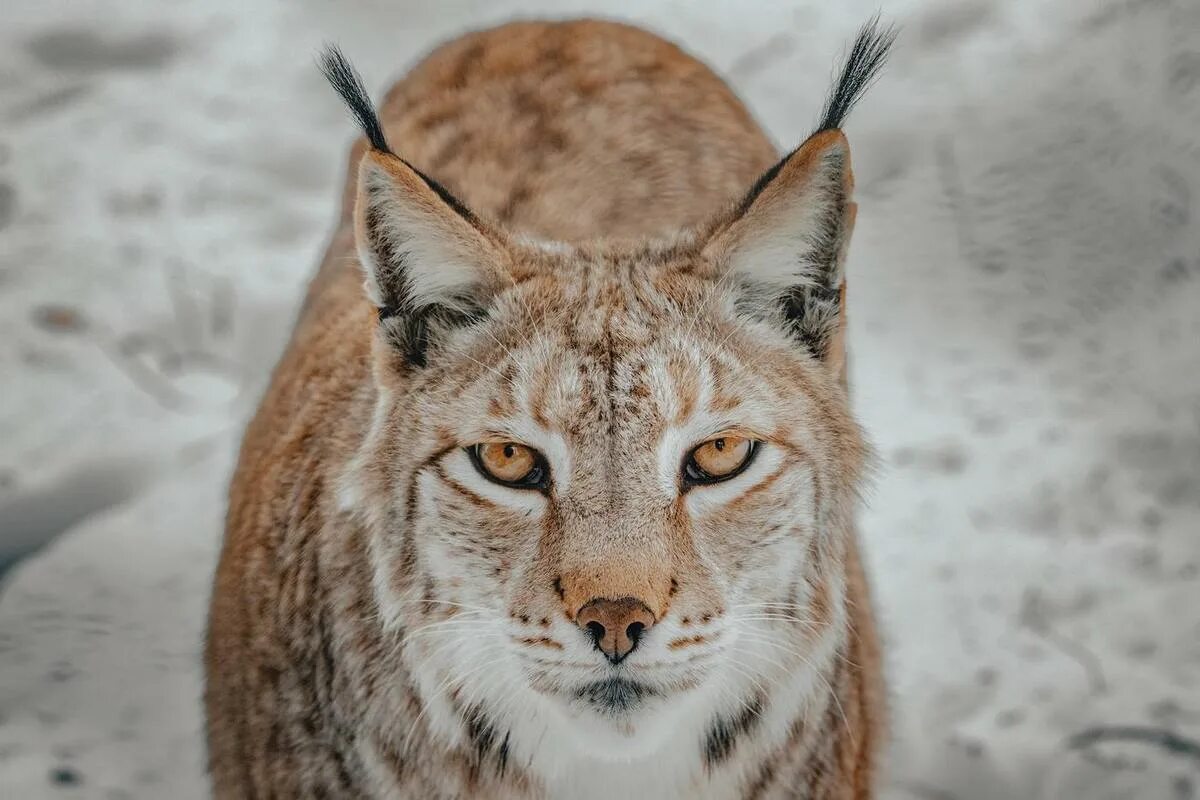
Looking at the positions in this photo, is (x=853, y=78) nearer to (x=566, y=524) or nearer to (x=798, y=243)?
(x=798, y=243)

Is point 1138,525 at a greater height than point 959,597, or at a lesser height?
greater

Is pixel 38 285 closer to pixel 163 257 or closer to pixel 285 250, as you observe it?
pixel 163 257

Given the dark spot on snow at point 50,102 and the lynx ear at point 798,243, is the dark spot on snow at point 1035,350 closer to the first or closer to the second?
the lynx ear at point 798,243

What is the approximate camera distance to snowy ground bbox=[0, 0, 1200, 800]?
167 inches

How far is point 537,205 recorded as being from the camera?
3.79 metres

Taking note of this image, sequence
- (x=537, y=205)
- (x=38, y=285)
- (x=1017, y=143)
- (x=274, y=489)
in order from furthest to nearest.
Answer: (x=1017, y=143)
(x=38, y=285)
(x=537, y=205)
(x=274, y=489)

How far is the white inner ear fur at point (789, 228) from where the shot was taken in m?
2.62

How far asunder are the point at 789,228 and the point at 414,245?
0.74 metres

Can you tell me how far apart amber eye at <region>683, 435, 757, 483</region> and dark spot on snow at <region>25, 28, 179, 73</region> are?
16.8 ft

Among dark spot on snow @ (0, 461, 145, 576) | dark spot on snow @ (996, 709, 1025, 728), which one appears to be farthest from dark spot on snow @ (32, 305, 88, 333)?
dark spot on snow @ (996, 709, 1025, 728)

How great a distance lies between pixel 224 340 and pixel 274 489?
7.85 feet

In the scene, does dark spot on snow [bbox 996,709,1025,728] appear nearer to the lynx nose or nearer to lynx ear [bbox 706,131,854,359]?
lynx ear [bbox 706,131,854,359]

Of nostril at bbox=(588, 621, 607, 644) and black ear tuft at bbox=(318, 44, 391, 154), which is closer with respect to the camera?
nostril at bbox=(588, 621, 607, 644)

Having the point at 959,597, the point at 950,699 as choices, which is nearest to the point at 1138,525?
the point at 959,597
